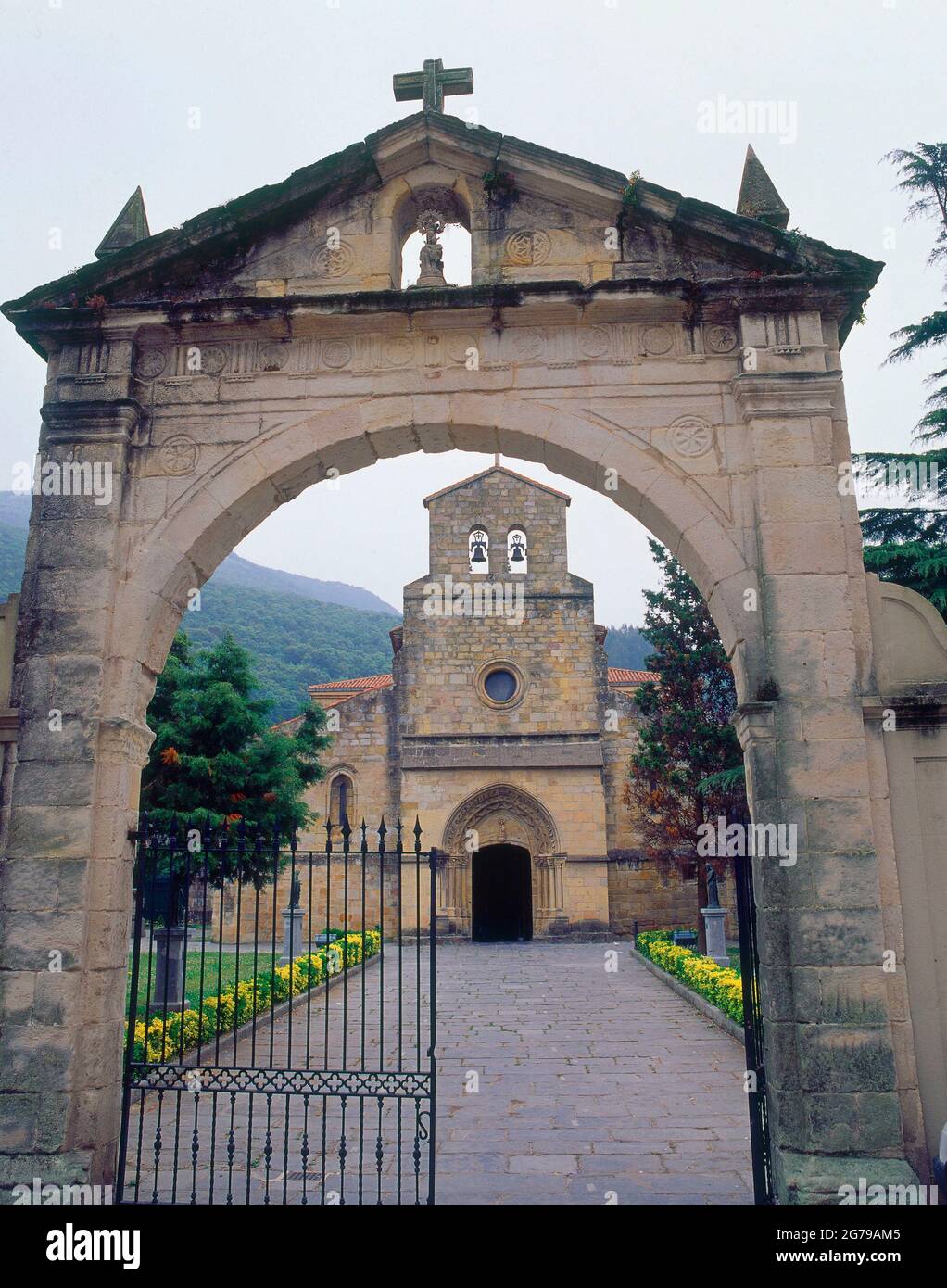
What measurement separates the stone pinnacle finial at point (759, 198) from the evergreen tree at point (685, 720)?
12452 mm

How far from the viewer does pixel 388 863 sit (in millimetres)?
23516

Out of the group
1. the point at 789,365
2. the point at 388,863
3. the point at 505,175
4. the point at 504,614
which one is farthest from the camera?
the point at 504,614

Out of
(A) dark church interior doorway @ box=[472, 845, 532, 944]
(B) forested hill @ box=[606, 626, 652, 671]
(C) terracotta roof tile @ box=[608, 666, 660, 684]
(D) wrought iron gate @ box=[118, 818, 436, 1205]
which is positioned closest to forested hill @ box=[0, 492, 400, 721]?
(B) forested hill @ box=[606, 626, 652, 671]

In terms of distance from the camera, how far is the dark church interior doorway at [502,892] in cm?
2533

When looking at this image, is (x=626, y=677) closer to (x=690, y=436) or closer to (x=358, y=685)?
(x=358, y=685)

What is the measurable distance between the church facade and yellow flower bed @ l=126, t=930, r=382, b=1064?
6.27 m

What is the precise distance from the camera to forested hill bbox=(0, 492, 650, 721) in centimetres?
6122

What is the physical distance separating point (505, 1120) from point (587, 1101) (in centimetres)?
97

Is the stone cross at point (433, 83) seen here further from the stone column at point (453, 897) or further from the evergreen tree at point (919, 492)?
the stone column at point (453, 897)

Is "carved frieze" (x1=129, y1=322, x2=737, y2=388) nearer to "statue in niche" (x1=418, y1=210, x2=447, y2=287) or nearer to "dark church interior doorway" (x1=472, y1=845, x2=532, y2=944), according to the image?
"statue in niche" (x1=418, y1=210, x2=447, y2=287)

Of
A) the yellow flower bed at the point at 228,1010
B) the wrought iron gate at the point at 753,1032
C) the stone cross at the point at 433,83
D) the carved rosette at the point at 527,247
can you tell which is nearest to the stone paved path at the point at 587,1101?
the wrought iron gate at the point at 753,1032

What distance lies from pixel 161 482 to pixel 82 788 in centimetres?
212
